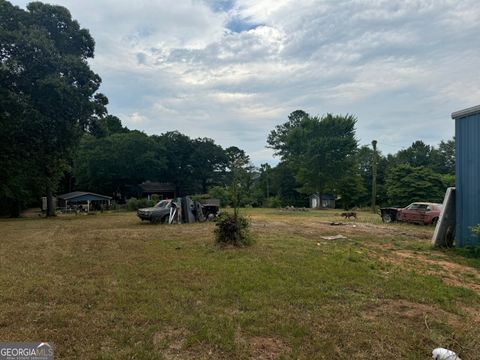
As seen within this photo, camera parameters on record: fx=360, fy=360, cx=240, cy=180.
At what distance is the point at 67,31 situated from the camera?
24000mm

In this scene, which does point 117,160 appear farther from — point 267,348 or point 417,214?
point 267,348

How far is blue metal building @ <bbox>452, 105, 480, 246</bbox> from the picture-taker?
374 inches

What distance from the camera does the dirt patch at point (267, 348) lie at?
11.1 ft

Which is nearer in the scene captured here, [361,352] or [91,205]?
[361,352]

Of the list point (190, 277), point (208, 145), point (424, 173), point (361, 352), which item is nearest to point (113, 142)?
point (208, 145)

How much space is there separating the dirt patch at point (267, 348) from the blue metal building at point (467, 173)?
8.28 m

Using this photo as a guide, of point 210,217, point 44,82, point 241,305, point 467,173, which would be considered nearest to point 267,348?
point 241,305

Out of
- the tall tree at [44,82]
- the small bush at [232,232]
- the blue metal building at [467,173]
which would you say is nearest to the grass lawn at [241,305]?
the small bush at [232,232]

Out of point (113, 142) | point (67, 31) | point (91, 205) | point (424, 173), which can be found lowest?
point (91, 205)

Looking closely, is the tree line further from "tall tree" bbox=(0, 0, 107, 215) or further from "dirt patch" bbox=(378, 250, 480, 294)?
"dirt patch" bbox=(378, 250, 480, 294)

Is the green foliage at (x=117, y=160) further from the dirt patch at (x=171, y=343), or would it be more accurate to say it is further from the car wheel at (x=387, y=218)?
the dirt patch at (x=171, y=343)

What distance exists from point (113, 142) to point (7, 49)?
27198 millimetres

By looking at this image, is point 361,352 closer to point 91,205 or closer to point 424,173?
point 424,173

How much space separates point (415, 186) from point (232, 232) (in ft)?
85.9
